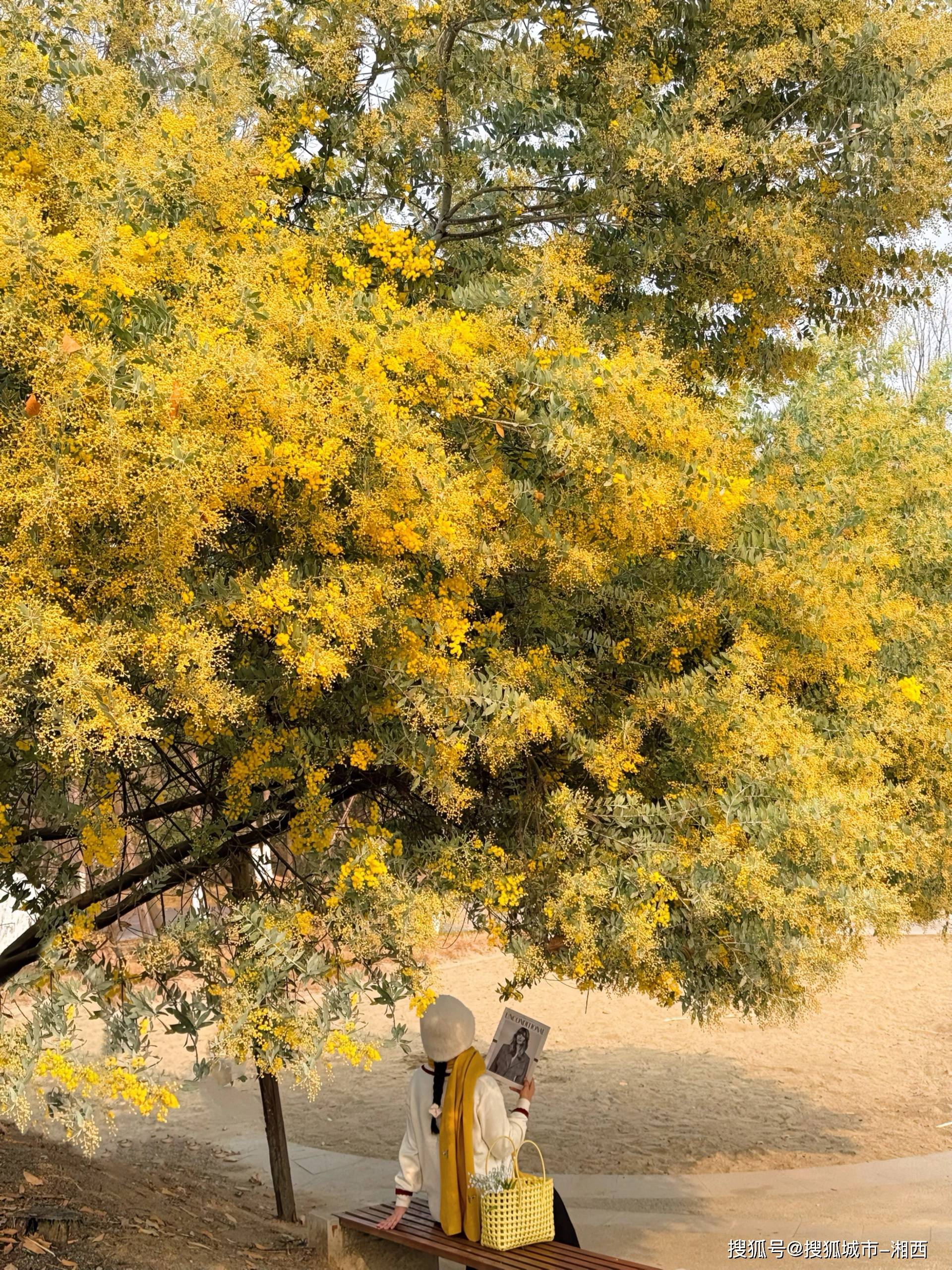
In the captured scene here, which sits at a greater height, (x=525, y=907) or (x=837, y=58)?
(x=837, y=58)

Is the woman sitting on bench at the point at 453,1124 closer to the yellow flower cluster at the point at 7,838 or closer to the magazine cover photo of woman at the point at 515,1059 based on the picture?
the magazine cover photo of woman at the point at 515,1059

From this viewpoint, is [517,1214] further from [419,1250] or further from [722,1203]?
[722,1203]

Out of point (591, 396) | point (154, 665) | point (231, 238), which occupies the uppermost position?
point (231, 238)

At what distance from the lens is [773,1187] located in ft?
29.1

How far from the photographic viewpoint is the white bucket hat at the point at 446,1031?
183 inches

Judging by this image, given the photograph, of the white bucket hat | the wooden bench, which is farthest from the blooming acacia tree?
the wooden bench

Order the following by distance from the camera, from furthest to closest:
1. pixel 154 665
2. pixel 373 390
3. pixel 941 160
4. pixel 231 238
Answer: pixel 941 160
pixel 231 238
pixel 373 390
pixel 154 665

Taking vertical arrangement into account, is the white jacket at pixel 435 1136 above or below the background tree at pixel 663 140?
below

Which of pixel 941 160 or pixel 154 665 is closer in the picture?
pixel 154 665

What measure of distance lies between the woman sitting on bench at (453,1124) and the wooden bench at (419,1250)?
3.6 inches

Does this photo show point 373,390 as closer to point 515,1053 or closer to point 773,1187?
point 515,1053

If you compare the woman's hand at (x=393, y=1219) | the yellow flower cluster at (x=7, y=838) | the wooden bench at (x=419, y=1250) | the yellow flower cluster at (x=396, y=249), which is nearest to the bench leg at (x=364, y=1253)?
the wooden bench at (x=419, y=1250)

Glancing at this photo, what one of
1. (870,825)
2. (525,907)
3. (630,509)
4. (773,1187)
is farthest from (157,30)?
(773,1187)

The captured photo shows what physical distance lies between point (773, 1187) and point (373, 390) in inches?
282
